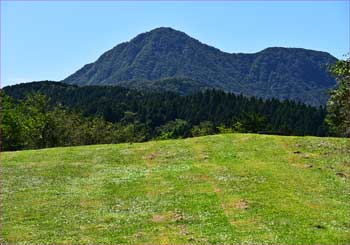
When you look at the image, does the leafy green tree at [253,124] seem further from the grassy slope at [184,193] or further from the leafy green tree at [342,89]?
the grassy slope at [184,193]

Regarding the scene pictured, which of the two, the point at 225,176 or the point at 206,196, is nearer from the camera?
the point at 206,196

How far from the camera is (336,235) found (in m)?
25.4

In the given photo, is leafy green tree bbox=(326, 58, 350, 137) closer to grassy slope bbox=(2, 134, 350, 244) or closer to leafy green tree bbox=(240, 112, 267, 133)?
grassy slope bbox=(2, 134, 350, 244)

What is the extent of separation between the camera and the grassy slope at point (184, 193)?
88.9 ft

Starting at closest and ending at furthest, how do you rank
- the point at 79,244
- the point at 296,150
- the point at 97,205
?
the point at 79,244, the point at 97,205, the point at 296,150

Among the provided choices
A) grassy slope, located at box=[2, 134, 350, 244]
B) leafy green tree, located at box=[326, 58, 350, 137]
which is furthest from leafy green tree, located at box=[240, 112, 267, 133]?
grassy slope, located at box=[2, 134, 350, 244]

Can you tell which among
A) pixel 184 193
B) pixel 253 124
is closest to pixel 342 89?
pixel 184 193

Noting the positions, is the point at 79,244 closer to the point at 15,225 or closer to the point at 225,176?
the point at 15,225

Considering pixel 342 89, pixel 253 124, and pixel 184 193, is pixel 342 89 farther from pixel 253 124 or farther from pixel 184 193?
pixel 253 124

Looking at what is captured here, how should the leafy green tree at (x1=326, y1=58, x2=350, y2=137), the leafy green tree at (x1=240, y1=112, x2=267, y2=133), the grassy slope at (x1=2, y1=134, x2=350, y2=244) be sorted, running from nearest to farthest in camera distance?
the grassy slope at (x1=2, y1=134, x2=350, y2=244) < the leafy green tree at (x1=326, y1=58, x2=350, y2=137) < the leafy green tree at (x1=240, y1=112, x2=267, y2=133)

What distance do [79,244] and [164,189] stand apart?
1415cm

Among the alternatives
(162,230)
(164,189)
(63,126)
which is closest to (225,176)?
(164,189)

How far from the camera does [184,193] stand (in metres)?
36.7

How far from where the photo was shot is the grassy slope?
27094mm
